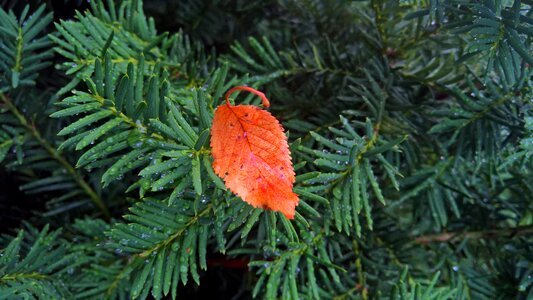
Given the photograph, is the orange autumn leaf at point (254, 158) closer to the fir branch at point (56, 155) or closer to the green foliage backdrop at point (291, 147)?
the green foliage backdrop at point (291, 147)

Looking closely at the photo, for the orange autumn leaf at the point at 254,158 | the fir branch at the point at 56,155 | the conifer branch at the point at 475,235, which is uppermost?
the orange autumn leaf at the point at 254,158

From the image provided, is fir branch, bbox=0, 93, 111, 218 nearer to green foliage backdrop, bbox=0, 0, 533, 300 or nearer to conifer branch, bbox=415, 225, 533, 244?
green foliage backdrop, bbox=0, 0, 533, 300

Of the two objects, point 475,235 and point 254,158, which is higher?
point 254,158

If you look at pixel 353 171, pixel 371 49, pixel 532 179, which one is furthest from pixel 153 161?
pixel 532 179

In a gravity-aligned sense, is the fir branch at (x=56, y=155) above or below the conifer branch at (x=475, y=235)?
above

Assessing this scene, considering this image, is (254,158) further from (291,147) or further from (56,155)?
(56,155)

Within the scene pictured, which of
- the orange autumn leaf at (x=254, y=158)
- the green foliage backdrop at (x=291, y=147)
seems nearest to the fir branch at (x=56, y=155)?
the green foliage backdrop at (x=291, y=147)

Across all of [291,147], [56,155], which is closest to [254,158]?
[291,147]
